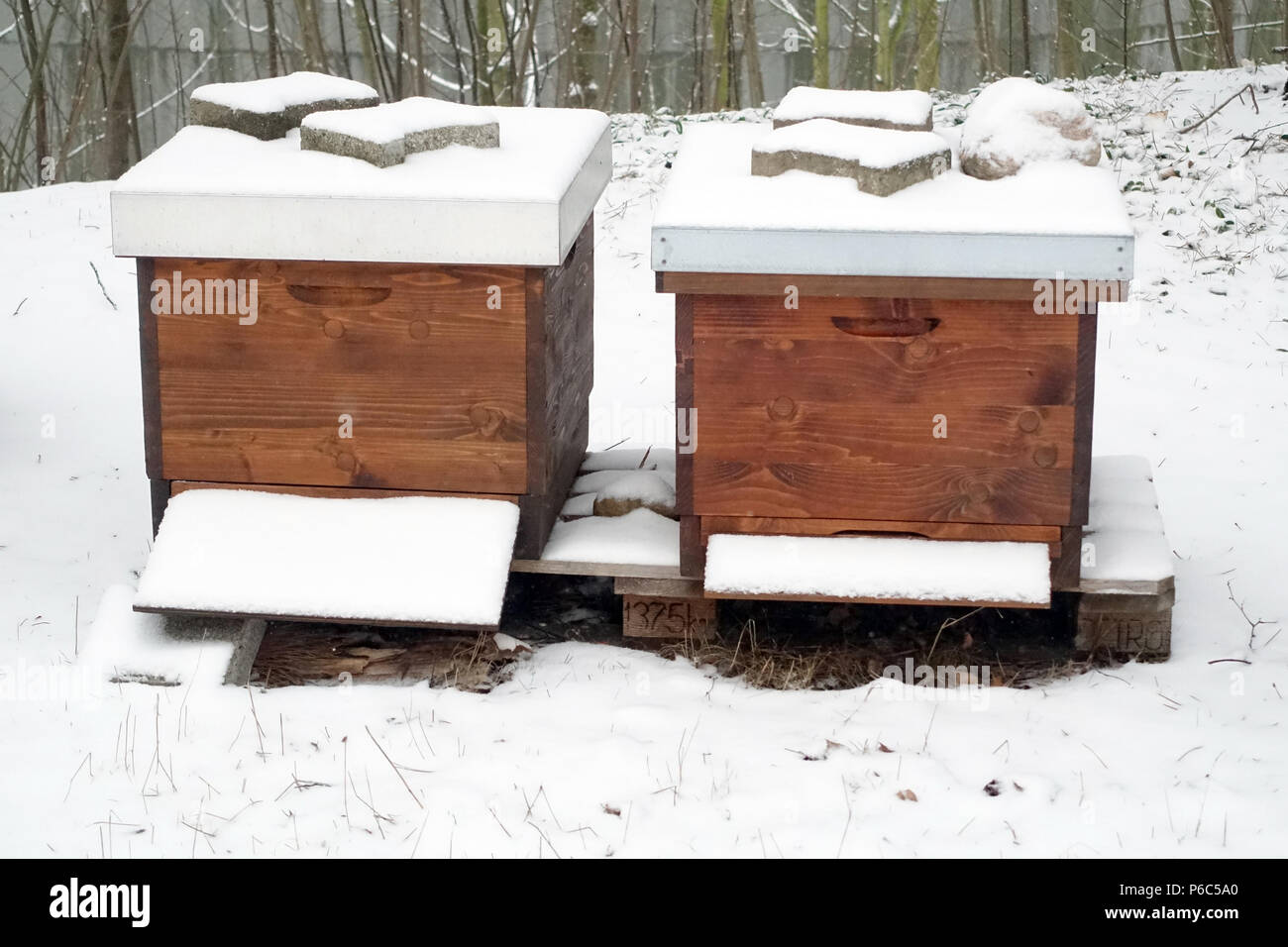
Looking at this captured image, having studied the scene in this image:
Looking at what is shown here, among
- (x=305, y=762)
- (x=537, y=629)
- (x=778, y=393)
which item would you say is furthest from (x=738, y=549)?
(x=305, y=762)

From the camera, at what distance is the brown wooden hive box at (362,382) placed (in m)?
2.81

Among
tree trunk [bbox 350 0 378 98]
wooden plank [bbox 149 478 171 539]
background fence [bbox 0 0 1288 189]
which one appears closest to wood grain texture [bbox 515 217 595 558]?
wooden plank [bbox 149 478 171 539]

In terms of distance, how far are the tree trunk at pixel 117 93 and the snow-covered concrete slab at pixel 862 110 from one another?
18.6 ft

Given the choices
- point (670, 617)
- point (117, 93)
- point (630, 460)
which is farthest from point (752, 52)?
point (670, 617)

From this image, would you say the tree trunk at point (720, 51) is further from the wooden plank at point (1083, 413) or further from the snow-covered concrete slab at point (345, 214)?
the wooden plank at point (1083, 413)

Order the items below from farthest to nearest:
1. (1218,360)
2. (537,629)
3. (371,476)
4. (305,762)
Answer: (1218,360), (537,629), (371,476), (305,762)

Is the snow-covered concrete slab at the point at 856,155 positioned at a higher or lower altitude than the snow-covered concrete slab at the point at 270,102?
lower

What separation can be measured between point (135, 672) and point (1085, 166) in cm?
211

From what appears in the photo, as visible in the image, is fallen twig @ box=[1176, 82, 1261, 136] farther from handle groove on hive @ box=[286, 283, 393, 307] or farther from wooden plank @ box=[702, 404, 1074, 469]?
handle groove on hive @ box=[286, 283, 393, 307]

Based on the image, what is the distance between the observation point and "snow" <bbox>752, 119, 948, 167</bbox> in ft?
9.14

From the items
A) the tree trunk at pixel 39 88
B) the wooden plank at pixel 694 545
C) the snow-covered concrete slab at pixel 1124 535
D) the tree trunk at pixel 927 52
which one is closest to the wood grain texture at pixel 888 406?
the wooden plank at pixel 694 545

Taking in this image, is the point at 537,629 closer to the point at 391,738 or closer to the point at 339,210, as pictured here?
the point at 391,738
